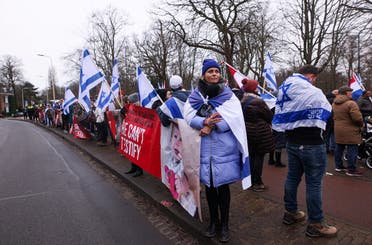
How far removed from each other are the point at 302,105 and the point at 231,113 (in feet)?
2.47

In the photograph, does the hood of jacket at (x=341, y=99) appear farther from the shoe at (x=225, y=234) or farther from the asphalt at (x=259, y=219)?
the shoe at (x=225, y=234)

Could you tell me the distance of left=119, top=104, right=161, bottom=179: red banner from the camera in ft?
15.9

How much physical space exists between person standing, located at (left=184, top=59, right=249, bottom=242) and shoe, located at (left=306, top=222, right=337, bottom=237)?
0.88 m

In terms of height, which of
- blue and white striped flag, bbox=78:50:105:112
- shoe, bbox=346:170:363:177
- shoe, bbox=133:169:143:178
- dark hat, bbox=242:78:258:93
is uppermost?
blue and white striped flag, bbox=78:50:105:112

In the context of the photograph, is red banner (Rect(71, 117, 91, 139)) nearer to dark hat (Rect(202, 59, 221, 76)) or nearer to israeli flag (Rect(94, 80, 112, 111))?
israeli flag (Rect(94, 80, 112, 111))

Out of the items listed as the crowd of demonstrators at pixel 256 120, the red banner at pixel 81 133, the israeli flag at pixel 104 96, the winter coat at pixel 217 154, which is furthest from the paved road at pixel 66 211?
the red banner at pixel 81 133

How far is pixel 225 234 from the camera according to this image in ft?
10.1

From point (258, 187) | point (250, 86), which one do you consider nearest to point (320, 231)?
point (258, 187)

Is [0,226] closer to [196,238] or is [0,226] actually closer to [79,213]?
[79,213]

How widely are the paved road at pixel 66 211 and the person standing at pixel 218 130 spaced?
121 cm

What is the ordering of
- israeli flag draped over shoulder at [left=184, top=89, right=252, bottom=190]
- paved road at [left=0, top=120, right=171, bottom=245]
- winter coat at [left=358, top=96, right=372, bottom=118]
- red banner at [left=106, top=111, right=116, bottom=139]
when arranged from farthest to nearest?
red banner at [left=106, top=111, right=116, bottom=139], winter coat at [left=358, top=96, right=372, bottom=118], paved road at [left=0, top=120, right=171, bottom=245], israeli flag draped over shoulder at [left=184, top=89, right=252, bottom=190]

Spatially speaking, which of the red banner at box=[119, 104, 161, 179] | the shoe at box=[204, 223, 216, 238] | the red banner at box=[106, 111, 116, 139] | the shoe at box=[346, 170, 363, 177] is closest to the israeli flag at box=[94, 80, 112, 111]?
the red banner at box=[106, 111, 116, 139]

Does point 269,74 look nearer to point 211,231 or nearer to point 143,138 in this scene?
point 143,138

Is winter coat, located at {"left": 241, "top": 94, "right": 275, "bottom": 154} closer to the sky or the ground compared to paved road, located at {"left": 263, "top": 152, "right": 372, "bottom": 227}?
closer to the sky
